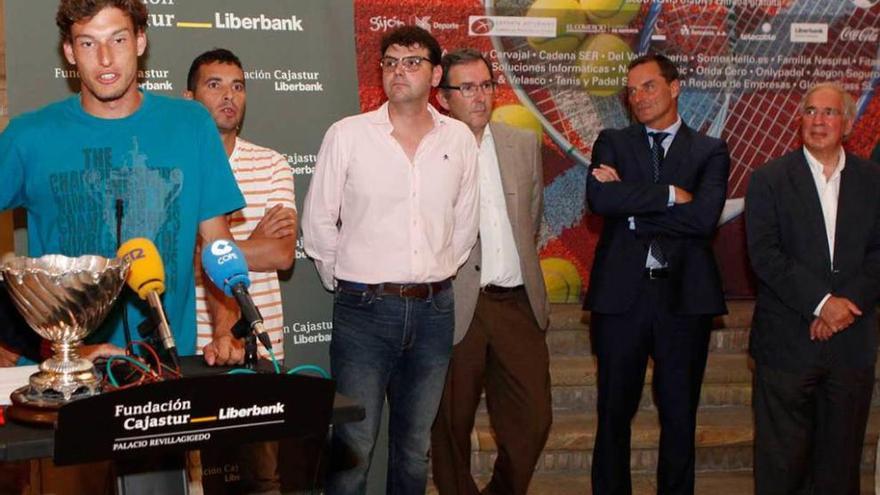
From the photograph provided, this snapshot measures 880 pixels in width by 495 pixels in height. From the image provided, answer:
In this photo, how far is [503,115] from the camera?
19.1 ft

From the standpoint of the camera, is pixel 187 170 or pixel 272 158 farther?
pixel 272 158

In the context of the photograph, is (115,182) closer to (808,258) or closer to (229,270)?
(229,270)

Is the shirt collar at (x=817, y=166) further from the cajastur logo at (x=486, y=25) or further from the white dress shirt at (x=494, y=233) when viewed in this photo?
the cajastur logo at (x=486, y=25)

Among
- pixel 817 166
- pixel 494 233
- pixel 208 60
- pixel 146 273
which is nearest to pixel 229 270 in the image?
pixel 146 273

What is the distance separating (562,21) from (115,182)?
3898 mm

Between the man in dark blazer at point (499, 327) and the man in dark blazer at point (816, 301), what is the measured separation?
840 millimetres

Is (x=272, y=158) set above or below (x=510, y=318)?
above

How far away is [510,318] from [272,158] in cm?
106

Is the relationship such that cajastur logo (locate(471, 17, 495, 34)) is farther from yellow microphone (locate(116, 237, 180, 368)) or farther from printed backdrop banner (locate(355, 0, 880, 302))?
yellow microphone (locate(116, 237, 180, 368))

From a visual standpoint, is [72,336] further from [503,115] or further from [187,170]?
[503,115]

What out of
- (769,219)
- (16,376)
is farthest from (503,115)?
(16,376)

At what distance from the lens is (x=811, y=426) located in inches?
162

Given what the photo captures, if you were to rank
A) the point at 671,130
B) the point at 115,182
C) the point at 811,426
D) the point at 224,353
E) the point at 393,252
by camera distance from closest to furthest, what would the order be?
the point at 224,353 < the point at 115,182 < the point at 393,252 < the point at 811,426 < the point at 671,130

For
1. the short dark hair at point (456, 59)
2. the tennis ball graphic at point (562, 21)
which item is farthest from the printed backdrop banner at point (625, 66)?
the short dark hair at point (456, 59)
